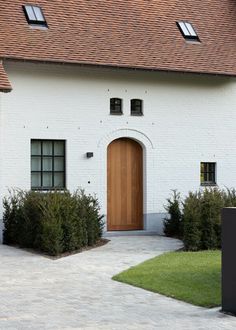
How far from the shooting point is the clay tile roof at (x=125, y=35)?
20.5m

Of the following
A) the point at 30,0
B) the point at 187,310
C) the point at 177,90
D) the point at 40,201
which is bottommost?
the point at 187,310

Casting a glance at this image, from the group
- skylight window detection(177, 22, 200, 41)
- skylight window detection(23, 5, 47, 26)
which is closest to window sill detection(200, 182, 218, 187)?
skylight window detection(177, 22, 200, 41)

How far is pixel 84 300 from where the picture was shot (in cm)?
1168

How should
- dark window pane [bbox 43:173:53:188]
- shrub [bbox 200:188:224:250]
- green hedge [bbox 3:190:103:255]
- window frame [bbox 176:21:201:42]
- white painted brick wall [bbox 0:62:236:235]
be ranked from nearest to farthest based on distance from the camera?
green hedge [bbox 3:190:103:255] < shrub [bbox 200:188:224:250] < white painted brick wall [bbox 0:62:236:235] < dark window pane [bbox 43:173:53:188] < window frame [bbox 176:21:201:42]

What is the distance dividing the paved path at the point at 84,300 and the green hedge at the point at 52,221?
682 millimetres

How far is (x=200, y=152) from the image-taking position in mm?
23188

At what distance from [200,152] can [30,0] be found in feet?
23.0

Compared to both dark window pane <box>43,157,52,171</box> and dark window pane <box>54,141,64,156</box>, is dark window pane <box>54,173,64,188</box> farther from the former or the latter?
dark window pane <box>54,141,64,156</box>

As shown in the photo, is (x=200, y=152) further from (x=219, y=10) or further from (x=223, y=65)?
(x=219, y=10)

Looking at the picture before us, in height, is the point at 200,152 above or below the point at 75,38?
below

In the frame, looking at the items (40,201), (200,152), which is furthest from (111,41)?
(40,201)

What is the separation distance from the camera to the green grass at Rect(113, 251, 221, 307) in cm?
1185

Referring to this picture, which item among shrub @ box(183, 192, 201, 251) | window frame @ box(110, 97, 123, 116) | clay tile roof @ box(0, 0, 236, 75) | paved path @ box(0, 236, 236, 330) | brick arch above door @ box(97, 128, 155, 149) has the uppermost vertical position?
clay tile roof @ box(0, 0, 236, 75)

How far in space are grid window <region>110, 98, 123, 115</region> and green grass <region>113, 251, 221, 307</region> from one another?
6.62 meters
